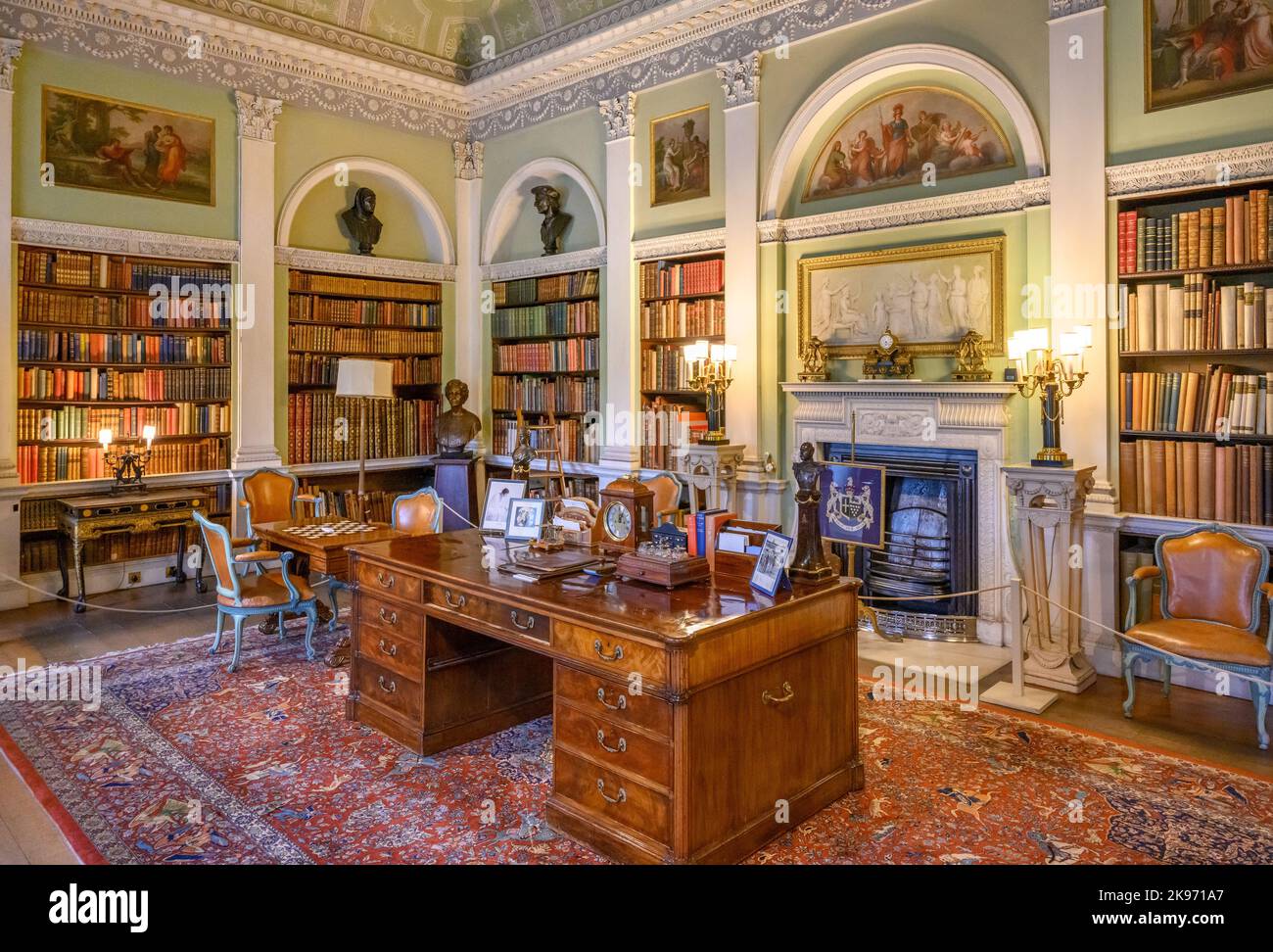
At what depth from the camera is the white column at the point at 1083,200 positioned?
5.16 m

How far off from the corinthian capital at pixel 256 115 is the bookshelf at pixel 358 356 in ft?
4.16

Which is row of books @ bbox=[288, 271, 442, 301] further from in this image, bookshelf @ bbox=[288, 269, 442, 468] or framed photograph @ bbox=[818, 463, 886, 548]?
framed photograph @ bbox=[818, 463, 886, 548]

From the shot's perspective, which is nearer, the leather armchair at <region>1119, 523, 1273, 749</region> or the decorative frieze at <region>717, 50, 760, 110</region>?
the leather armchair at <region>1119, 523, 1273, 749</region>

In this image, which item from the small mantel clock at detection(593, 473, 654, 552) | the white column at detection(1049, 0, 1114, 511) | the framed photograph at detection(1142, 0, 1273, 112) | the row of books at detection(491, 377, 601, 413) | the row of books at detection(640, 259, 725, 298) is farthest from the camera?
the row of books at detection(491, 377, 601, 413)

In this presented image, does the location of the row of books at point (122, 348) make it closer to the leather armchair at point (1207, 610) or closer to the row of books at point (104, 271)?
the row of books at point (104, 271)

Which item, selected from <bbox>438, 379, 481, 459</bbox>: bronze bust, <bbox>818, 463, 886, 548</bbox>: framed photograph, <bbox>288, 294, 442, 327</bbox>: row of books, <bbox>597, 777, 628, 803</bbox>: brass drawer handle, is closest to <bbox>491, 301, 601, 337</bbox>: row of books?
<bbox>288, 294, 442, 327</bbox>: row of books

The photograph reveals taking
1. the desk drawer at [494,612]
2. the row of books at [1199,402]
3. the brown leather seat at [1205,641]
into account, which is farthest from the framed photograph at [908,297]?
the desk drawer at [494,612]

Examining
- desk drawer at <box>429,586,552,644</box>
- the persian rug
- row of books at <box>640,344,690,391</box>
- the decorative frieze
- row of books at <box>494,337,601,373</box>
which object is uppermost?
the decorative frieze

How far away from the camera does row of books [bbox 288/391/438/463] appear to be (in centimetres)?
845

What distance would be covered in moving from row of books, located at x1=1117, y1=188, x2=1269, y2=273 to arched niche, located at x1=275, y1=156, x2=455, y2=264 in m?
6.69

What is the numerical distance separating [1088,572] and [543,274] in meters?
5.82

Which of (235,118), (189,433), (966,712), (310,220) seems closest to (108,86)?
(235,118)
